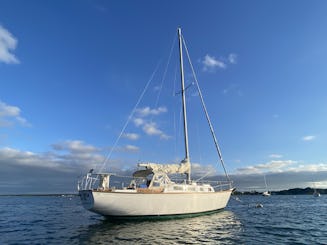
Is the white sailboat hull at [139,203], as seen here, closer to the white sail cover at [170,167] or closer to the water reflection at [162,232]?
the water reflection at [162,232]

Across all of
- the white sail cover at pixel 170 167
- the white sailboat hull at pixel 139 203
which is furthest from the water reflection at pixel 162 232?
the white sail cover at pixel 170 167

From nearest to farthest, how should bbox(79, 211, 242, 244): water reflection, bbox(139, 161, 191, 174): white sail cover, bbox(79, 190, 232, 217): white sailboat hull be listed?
1. bbox(79, 211, 242, 244): water reflection
2. bbox(79, 190, 232, 217): white sailboat hull
3. bbox(139, 161, 191, 174): white sail cover

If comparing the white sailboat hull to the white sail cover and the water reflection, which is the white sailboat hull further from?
the white sail cover

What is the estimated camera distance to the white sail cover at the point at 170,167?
88.6 feet

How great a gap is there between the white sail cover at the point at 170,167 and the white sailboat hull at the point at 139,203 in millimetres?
2952

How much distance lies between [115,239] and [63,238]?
3470 mm

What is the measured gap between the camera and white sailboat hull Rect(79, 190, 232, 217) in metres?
22.6

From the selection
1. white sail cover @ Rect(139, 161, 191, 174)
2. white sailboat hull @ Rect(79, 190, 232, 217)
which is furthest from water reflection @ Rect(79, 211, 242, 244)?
white sail cover @ Rect(139, 161, 191, 174)

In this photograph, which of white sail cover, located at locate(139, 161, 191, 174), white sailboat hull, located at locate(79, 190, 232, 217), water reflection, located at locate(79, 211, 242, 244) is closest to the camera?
water reflection, located at locate(79, 211, 242, 244)

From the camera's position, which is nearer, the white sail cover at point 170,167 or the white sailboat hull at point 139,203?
the white sailboat hull at point 139,203

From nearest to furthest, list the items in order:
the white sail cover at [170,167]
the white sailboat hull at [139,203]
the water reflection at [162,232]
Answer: the water reflection at [162,232] → the white sailboat hull at [139,203] → the white sail cover at [170,167]

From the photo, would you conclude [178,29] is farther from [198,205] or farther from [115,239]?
[115,239]

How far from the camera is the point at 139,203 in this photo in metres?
23.6

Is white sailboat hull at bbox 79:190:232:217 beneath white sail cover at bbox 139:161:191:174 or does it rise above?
beneath
